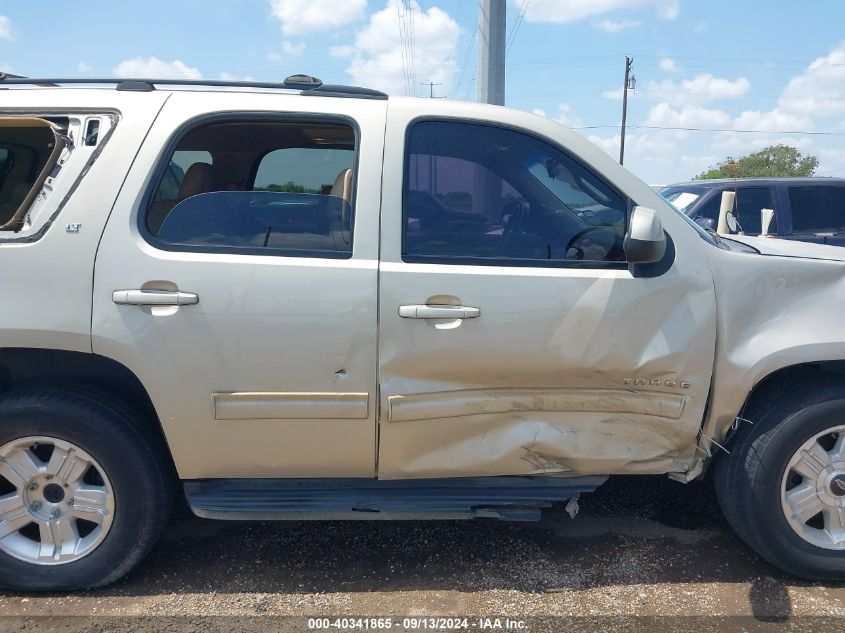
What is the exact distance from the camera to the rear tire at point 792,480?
2.62 meters

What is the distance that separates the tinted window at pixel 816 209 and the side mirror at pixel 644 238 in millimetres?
6176

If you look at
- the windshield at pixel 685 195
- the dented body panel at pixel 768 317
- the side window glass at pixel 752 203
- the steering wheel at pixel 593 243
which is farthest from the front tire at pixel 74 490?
the side window glass at pixel 752 203

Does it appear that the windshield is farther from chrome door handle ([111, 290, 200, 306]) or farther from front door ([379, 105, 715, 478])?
chrome door handle ([111, 290, 200, 306])

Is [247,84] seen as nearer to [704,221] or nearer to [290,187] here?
[290,187]

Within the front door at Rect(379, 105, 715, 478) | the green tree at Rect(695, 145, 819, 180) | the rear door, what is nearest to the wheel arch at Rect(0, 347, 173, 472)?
the front door at Rect(379, 105, 715, 478)

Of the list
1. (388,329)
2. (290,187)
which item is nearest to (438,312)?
(388,329)

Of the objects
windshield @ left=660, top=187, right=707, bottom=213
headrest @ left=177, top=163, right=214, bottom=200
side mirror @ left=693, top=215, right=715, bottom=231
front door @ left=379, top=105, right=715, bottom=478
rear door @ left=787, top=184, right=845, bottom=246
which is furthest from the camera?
windshield @ left=660, top=187, right=707, bottom=213

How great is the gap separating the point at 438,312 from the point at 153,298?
3.53ft

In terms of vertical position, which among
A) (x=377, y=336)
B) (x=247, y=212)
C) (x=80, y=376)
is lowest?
(x=80, y=376)

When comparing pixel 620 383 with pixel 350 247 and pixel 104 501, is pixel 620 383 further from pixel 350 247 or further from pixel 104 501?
pixel 104 501

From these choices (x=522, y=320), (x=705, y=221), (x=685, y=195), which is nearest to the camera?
(x=522, y=320)

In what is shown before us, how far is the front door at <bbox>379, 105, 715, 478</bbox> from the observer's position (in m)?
2.50

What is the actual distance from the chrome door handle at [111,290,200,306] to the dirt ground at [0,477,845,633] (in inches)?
49.9

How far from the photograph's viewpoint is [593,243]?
2.64m
